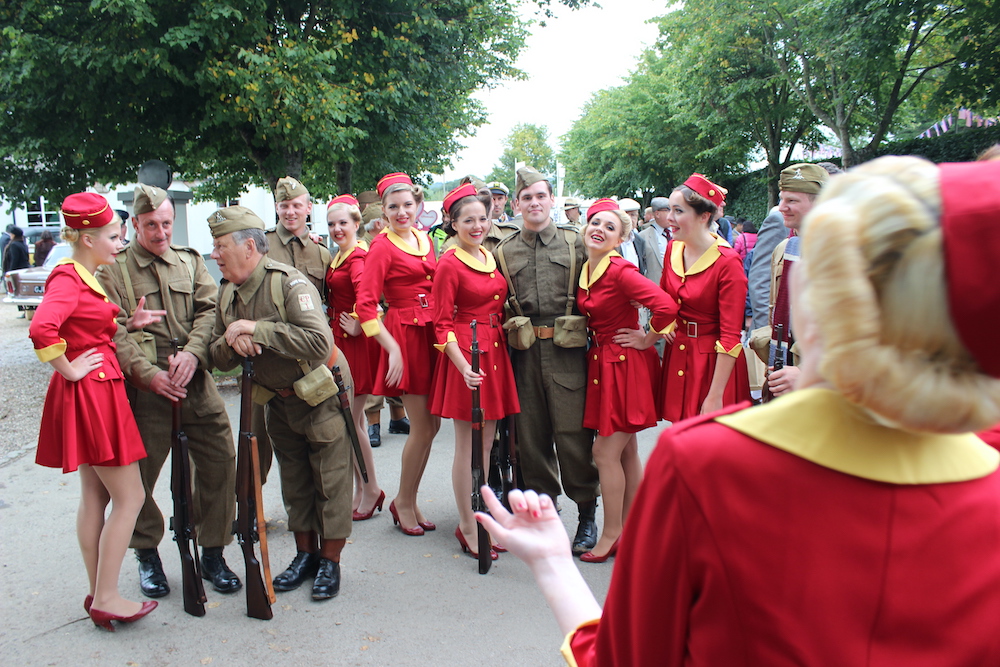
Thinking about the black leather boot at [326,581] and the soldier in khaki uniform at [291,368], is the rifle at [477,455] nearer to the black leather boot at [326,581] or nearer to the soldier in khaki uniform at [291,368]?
the soldier in khaki uniform at [291,368]

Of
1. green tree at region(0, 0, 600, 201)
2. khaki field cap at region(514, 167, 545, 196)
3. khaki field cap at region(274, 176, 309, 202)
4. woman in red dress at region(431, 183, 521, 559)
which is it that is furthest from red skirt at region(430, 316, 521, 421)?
green tree at region(0, 0, 600, 201)

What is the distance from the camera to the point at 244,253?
3.78 m

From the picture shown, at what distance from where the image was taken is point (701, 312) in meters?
4.19

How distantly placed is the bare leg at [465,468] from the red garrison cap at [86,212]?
6.94 ft

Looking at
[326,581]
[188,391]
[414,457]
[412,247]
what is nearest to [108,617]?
[326,581]

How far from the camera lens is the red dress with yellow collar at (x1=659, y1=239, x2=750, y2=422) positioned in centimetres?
406

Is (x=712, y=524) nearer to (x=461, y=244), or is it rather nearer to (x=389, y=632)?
(x=389, y=632)

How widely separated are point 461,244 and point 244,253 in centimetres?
122

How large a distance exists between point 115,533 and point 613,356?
263 centimetres

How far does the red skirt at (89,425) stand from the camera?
3.48 metres

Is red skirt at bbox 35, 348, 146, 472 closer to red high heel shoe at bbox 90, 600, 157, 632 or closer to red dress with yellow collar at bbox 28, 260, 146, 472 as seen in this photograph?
red dress with yellow collar at bbox 28, 260, 146, 472

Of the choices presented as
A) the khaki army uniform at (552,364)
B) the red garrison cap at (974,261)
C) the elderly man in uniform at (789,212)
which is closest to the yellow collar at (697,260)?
the elderly man in uniform at (789,212)

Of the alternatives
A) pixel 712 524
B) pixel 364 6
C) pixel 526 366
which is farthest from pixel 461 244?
pixel 364 6

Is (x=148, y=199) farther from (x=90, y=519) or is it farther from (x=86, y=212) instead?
(x=90, y=519)
